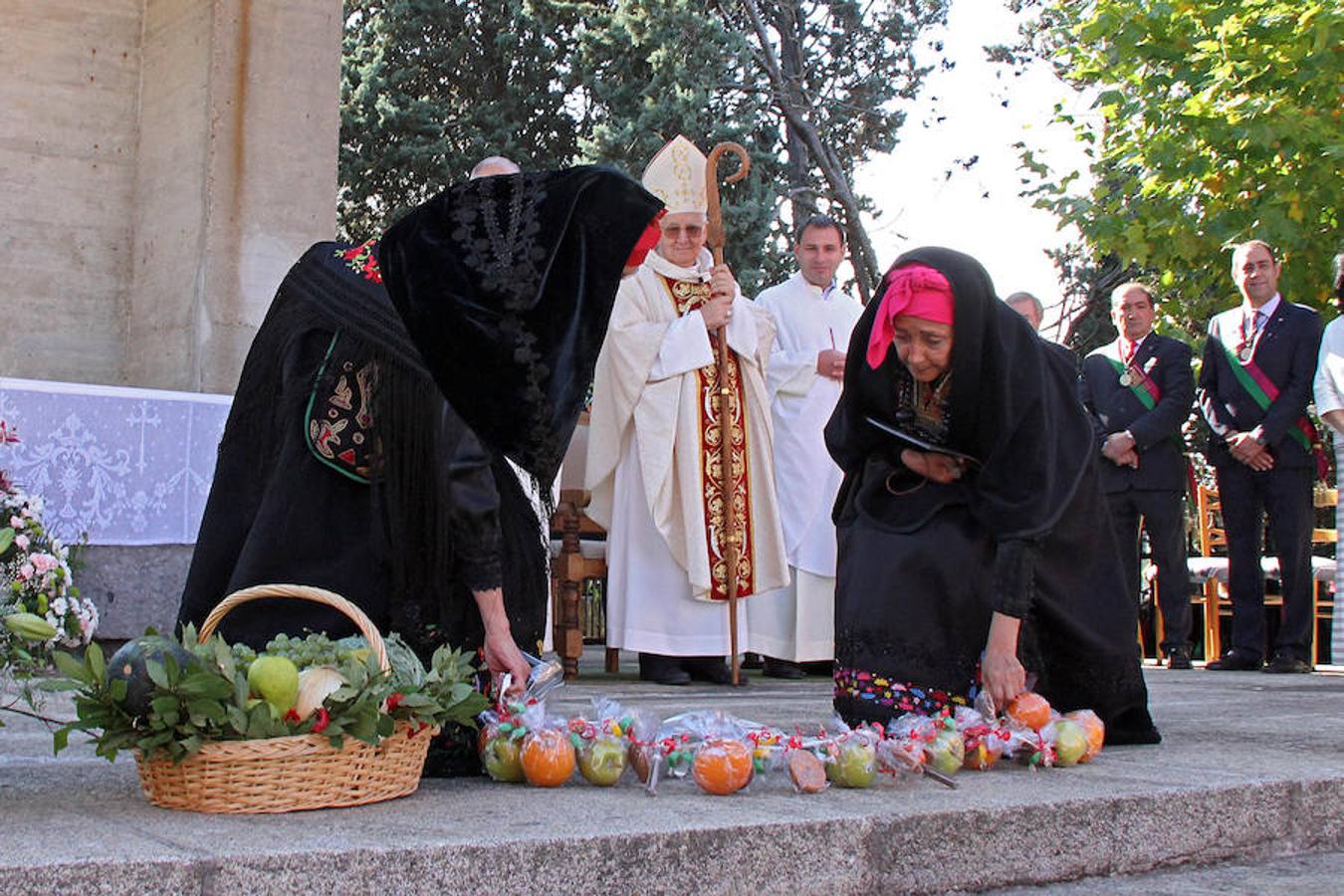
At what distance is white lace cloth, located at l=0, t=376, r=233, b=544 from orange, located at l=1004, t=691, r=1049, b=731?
3.58 meters

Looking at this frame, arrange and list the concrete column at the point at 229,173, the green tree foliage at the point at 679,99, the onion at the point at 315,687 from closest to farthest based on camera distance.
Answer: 1. the onion at the point at 315,687
2. the concrete column at the point at 229,173
3. the green tree foliage at the point at 679,99

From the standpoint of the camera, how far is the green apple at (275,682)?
299 centimetres

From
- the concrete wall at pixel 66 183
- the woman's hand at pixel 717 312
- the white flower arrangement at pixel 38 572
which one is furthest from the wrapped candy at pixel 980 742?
the concrete wall at pixel 66 183

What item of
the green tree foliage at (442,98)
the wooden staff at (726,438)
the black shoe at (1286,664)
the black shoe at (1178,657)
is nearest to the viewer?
the wooden staff at (726,438)

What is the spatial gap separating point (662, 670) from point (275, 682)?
14.3ft

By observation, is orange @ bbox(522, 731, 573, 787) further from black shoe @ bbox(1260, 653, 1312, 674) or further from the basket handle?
black shoe @ bbox(1260, 653, 1312, 674)

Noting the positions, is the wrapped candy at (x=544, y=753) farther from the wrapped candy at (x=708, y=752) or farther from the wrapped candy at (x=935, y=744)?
the wrapped candy at (x=935, y=744)

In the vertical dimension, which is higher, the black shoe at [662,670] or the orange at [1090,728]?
the orange at [1090,728]

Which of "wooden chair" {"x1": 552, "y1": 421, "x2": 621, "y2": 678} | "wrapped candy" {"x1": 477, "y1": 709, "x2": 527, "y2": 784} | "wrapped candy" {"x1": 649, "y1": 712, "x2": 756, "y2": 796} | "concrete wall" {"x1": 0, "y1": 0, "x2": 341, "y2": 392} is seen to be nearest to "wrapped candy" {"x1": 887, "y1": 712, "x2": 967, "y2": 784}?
"wrapped candy" {"x1": 649, "y1": 712, "x2": 756, "y2": 796}

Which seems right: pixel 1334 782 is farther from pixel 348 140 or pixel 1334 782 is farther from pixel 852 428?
pixel 348 140

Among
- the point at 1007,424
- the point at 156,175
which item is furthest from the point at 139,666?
the point at 156,175

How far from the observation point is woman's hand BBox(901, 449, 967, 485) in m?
4.47

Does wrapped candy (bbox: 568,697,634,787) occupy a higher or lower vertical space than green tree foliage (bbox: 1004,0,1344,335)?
lower

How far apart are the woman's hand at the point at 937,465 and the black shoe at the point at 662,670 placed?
2857mm
